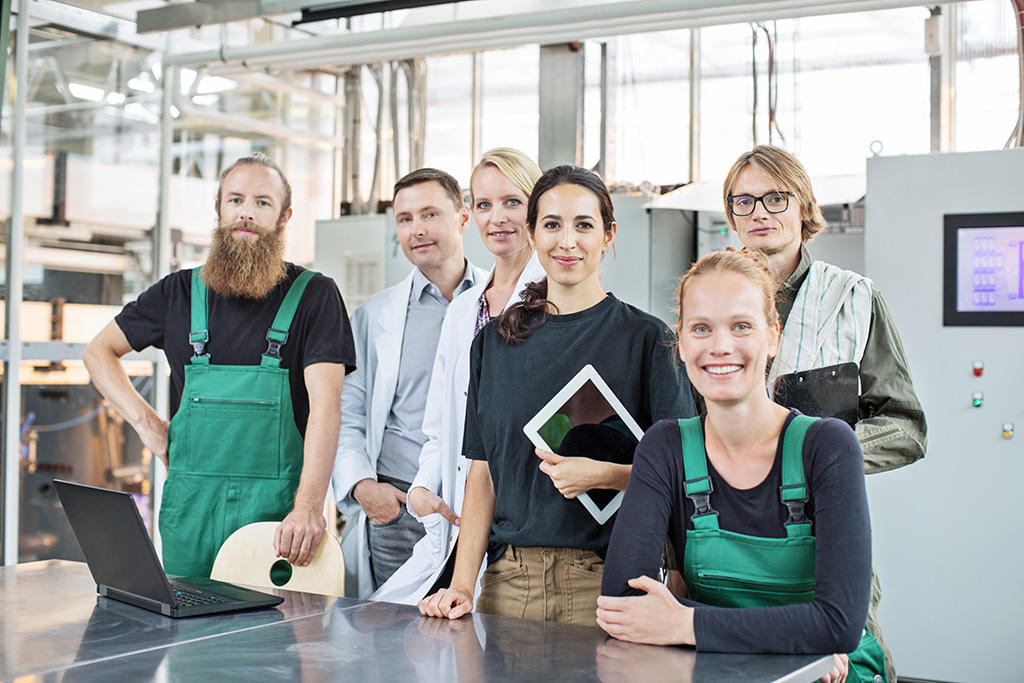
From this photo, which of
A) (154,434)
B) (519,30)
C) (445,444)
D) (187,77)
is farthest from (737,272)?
(187,77)

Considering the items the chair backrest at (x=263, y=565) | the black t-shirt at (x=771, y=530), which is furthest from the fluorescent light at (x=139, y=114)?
the black t-shirt at (x=771, y=530)

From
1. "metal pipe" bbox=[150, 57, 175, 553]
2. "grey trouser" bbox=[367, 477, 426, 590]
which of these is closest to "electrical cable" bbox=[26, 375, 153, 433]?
"metal pipe" bbox=[150, 57, 175, 553]

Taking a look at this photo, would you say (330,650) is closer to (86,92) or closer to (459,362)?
(459,362)

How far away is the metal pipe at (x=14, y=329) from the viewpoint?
14.5 ft

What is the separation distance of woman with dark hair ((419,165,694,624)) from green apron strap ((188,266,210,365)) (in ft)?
3.34

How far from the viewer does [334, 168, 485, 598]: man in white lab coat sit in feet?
9.87

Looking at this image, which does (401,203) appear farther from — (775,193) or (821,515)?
(821,515)

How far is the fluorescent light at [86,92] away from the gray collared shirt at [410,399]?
274cm

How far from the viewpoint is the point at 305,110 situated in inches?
263

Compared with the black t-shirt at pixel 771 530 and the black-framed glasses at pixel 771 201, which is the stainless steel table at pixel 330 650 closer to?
the black t-shirt at pixel 771 530

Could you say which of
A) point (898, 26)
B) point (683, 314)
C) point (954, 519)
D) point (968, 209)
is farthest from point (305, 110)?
point (683, 314)

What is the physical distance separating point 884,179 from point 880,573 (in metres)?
1.64

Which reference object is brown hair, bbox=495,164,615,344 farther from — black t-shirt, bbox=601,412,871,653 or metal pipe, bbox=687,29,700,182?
metal pipe, bbox=687,29,700,182

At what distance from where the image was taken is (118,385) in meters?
3.07
